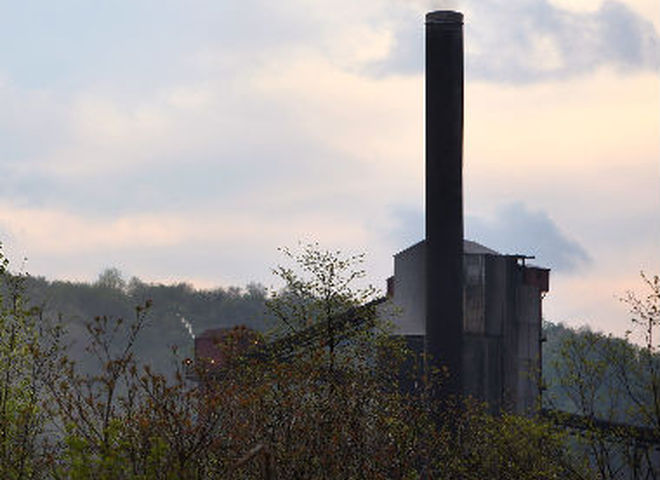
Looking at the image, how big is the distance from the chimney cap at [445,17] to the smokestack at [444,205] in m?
0.97

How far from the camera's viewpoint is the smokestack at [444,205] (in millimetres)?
40750

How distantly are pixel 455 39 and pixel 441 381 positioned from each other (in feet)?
43.1

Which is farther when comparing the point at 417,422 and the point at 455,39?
the point at 455,39

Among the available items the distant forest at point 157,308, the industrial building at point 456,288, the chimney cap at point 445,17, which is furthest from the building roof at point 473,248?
the distant forest at point 157,308

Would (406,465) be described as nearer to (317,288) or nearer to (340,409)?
(340,409)

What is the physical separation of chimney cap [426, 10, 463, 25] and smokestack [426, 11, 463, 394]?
0.97 meters

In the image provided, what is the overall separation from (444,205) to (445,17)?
7.51 meters

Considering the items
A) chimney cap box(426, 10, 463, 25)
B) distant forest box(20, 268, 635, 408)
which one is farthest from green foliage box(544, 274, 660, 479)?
distant forest box(20, 268, 635, 408)

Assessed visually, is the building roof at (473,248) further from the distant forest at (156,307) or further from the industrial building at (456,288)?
the distant forest at (156,307)

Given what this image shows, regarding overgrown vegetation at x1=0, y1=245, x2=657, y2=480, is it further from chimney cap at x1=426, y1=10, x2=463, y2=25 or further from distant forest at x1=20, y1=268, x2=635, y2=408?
distant forest at x1=20, y1=268, x2=635, y2=408

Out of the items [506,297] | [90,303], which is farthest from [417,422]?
[90,303]

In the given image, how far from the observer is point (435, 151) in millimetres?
41219

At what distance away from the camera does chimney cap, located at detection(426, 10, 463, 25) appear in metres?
42.3

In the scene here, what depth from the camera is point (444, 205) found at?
40.8 meters
